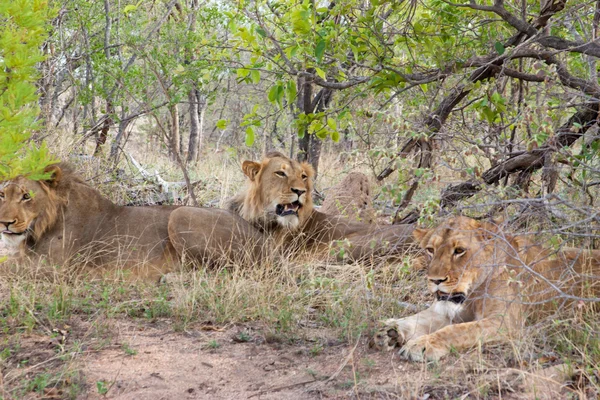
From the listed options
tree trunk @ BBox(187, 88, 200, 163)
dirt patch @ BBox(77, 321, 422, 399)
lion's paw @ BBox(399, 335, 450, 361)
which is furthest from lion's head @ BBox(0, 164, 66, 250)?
tree trunk @ BBox(187, 88, 200, 163)

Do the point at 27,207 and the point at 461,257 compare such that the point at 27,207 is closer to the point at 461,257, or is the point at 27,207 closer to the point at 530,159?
the point at 461,257

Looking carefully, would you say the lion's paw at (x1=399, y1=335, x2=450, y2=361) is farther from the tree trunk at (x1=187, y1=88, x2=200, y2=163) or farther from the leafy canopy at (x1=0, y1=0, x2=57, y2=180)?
the tree trunk at (x1=187, y1=88, x2=200, y2=163)

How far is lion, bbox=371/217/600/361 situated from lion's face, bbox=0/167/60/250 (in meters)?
3.11

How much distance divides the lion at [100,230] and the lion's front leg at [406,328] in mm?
2089

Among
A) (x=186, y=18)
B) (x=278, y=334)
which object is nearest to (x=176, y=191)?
(x=186, y=18)

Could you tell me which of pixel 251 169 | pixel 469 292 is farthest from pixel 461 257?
pixel 251 169

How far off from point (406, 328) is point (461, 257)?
0.54 metres

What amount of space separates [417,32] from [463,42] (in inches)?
40.0

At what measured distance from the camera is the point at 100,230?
6207 mm

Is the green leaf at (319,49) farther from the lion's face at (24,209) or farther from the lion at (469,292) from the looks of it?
the lion's face at (24,209)

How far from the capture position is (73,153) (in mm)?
8898

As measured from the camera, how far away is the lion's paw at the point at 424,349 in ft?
12.8

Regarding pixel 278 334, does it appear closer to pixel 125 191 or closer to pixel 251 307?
pixel 251 307

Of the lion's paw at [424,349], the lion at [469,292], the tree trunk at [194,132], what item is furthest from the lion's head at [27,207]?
the tree trunk at [194,132]
